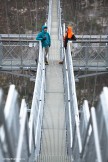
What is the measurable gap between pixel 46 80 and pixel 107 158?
4598mm

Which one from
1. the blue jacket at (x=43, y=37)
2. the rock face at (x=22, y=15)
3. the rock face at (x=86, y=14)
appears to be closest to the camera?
the blue jacket at (x=43, y=37)

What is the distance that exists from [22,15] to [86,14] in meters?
3.06

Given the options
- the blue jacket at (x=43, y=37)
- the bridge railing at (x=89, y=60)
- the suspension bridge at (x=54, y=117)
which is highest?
the bridge railing at (x=89, y=60)

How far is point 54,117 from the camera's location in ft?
16.3

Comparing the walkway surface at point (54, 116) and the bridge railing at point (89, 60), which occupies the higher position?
the bridge railing at point (89, 60)

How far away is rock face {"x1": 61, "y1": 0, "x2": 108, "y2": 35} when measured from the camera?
57.5 ft

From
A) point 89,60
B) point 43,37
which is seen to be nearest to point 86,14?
point 89,60

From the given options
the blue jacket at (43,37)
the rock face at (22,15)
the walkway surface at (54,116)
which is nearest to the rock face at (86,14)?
the rock face at (22,15)

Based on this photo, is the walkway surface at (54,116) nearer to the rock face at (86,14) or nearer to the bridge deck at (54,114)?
the bridge deck at (54,114)

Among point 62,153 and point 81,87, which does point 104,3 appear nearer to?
point 81,87

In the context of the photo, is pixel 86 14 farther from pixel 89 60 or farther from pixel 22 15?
pixel 89 60

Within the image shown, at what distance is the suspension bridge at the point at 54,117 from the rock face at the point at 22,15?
5.70m

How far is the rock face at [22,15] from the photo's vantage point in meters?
17.2

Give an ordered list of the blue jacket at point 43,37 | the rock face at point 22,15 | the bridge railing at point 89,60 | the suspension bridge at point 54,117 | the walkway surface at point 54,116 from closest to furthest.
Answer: the suspension bridge at point 54,117
the walkway surface at point 54,116
the blue jacket at point 43,37
the bridge railing at point 89,60
the rock face at point 22,15
